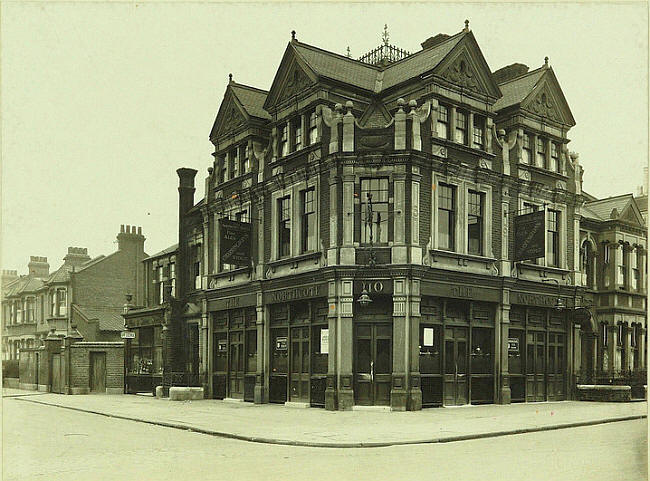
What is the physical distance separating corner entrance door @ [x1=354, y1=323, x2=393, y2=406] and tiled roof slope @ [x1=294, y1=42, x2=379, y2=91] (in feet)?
30.4

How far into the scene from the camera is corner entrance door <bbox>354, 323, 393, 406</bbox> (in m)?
26.1

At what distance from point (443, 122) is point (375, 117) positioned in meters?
2.50

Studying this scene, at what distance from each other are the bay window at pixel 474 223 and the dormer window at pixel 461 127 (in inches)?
76.3

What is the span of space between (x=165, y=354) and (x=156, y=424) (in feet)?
50.9

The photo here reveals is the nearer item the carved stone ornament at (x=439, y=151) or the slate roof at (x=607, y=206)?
the carved stone ornament at (x=439, y=151)

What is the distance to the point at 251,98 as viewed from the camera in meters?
33.9

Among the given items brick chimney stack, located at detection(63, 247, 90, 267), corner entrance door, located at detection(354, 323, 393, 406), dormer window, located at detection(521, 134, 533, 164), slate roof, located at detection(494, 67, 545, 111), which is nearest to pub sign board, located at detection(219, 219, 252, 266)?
corner entrance door, located at detection(354, 323, 393, 406)

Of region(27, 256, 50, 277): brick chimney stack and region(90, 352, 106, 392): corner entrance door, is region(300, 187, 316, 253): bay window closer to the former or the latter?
region(27, 256, 50, 277): brick chimney stack

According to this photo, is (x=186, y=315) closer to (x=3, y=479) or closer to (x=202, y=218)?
(x=202, y=218)

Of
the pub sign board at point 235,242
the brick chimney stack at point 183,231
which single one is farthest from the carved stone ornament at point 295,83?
the brick chimney stack at point 183,231

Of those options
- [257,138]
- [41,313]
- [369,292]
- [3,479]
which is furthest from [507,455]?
[41,313]

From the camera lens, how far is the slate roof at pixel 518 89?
99.8 feet

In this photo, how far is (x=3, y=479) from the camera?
13648 millimetres

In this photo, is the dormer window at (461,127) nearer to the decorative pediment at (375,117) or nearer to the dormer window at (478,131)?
the dormer window at (478,131)
